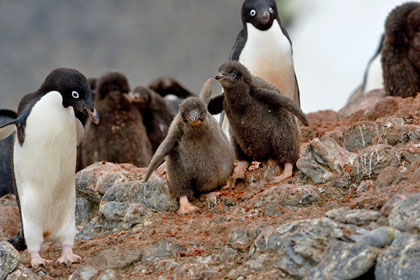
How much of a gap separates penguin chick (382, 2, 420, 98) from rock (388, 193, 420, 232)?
20.5 feet

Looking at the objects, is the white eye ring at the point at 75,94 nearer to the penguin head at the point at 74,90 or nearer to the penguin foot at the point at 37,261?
the penguin head at the point at 74,90

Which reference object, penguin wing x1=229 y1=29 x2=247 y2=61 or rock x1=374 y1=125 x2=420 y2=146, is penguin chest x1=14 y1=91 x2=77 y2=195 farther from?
penguin wing x1=229 y1=29 x2=247 y2=61

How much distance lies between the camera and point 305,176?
22.7 ft

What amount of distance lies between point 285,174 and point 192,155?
74cm

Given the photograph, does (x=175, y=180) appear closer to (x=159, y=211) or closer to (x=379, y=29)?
(x=159, y=211)

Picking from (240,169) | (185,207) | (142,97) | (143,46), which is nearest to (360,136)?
(240,169)

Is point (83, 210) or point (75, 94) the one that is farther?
point (83, 210)

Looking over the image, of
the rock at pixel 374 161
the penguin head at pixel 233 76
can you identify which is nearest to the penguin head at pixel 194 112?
the penguin head at pixel 233 76

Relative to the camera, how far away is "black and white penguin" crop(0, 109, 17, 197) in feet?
36.0

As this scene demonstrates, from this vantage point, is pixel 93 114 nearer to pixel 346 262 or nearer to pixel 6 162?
A: pixel 346 262

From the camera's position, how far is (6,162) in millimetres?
11172

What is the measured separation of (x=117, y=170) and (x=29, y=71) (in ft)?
46.9

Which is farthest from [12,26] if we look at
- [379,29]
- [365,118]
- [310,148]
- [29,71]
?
[310,148]

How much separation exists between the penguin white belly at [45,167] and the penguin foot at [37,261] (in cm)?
20
